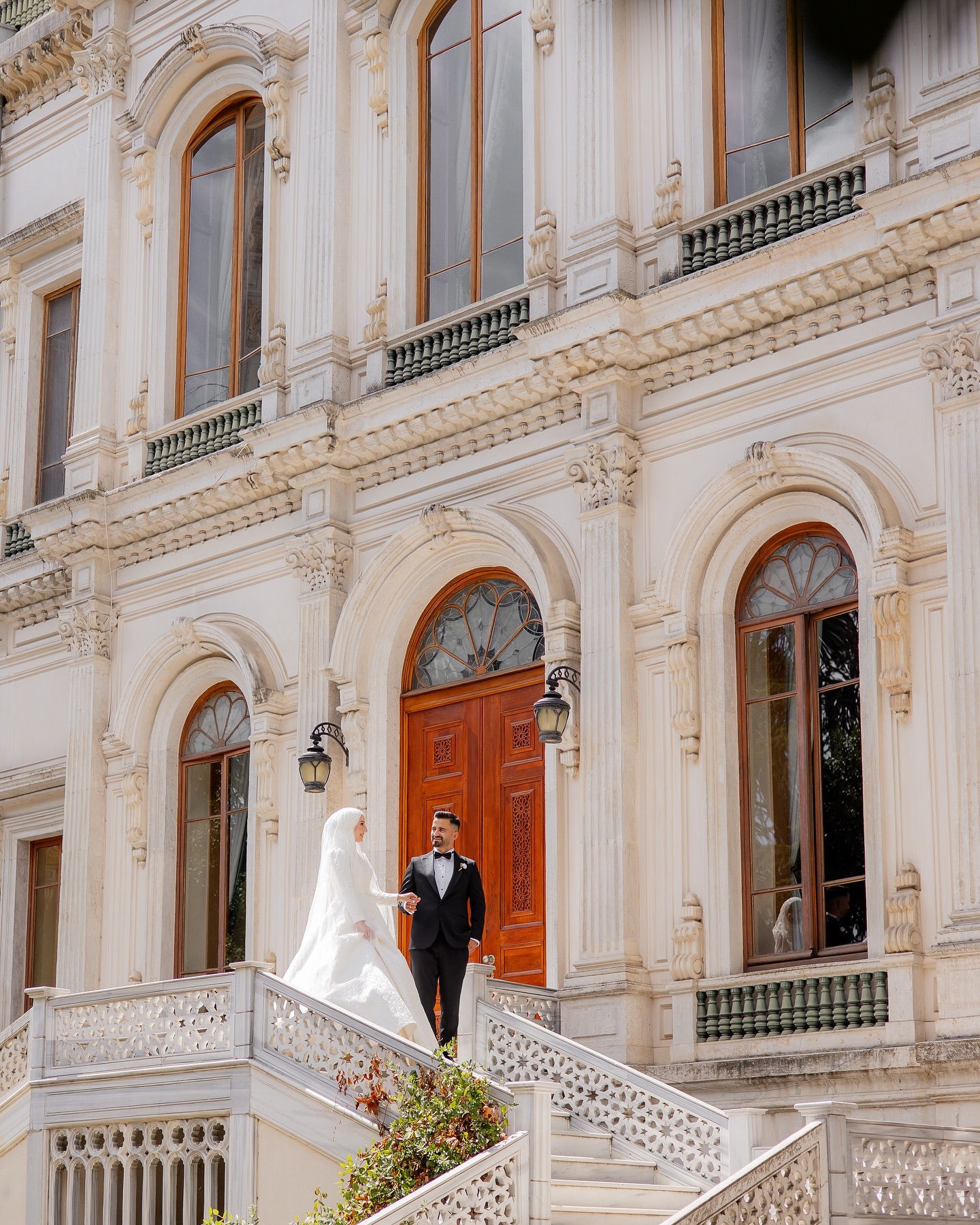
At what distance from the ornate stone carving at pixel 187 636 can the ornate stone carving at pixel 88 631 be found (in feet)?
3.65

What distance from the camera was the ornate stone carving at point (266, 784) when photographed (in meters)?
15.8

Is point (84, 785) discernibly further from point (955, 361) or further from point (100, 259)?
point (955, 361)

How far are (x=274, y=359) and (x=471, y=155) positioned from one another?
281cm

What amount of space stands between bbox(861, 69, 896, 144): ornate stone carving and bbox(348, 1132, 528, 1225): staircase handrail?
772cm

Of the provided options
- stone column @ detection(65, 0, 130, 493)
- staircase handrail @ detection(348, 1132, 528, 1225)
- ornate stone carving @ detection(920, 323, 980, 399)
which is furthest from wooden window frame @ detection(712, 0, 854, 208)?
staircase handrail @ detection(348, 1132, 528, 1225)

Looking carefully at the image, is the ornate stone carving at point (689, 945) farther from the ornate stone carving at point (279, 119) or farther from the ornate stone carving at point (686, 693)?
the ornate stone carving at point (279, 119)

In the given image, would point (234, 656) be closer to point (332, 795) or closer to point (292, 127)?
point (332, 795)

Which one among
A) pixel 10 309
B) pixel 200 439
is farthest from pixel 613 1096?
pixel 10 309

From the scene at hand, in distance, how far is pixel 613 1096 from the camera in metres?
10.7

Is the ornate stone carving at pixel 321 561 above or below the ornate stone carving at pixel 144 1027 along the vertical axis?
above

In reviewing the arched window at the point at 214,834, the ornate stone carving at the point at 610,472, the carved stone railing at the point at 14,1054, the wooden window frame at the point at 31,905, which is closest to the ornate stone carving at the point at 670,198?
the ornate stone carving at the point at 610,472

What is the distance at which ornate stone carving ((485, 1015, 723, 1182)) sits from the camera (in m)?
10.0

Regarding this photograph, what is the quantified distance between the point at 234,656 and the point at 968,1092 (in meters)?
8.54

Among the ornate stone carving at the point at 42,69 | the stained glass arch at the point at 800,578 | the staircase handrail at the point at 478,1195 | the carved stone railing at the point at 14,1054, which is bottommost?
the staircase handrail at the point at 478,1195
